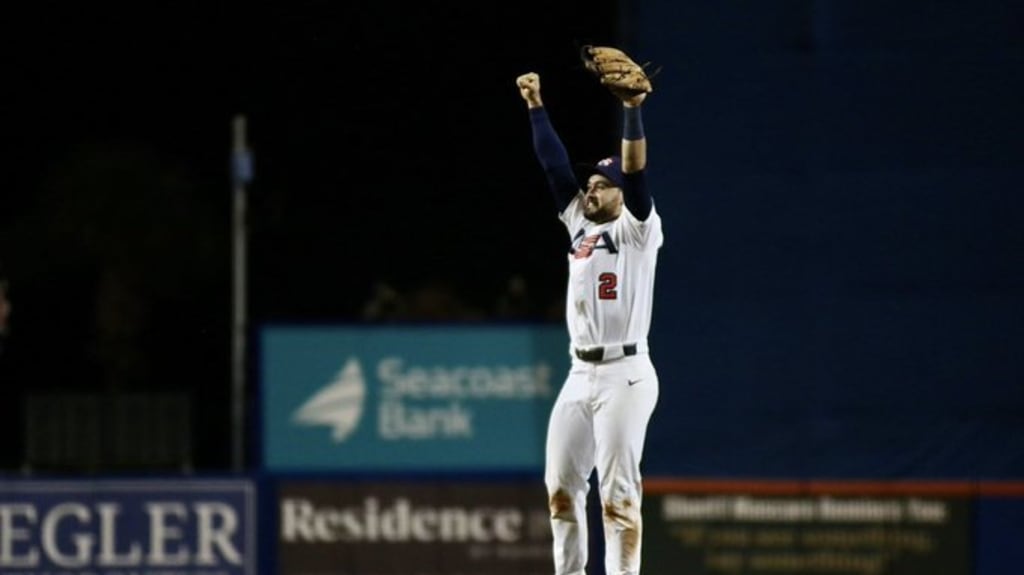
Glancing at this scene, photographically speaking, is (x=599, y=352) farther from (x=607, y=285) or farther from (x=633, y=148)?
(x=633, y=148)

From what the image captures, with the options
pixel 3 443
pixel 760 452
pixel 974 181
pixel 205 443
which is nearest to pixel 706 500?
pixel 760 452

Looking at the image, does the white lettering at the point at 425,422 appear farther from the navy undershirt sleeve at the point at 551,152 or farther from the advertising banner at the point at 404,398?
the navy undershirt sleeve at the point at 551,152

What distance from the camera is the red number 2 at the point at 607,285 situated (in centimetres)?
845

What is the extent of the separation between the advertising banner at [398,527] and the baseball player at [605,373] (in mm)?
2511

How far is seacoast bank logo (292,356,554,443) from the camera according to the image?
11.1 metres

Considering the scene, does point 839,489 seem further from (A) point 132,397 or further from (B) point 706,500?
(A) point 132,397

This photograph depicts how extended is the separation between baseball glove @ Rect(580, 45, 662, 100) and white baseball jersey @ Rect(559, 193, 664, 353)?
58 cm

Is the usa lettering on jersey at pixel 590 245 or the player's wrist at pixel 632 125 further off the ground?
the player's wrist at pixel 632 125

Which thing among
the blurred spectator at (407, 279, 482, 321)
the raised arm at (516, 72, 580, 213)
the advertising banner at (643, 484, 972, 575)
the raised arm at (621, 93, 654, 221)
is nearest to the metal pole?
the blurred spectator at (407, 279, 482, 321)

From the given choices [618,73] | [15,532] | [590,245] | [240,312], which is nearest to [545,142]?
[590,245]

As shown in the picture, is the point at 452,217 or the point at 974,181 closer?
the point at 974,181

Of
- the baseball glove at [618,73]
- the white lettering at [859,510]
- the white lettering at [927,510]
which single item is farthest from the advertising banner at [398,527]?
the baseball glove at [618,73]

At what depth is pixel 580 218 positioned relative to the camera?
8688 millimetres

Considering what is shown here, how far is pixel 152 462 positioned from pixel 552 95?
3522 mm
